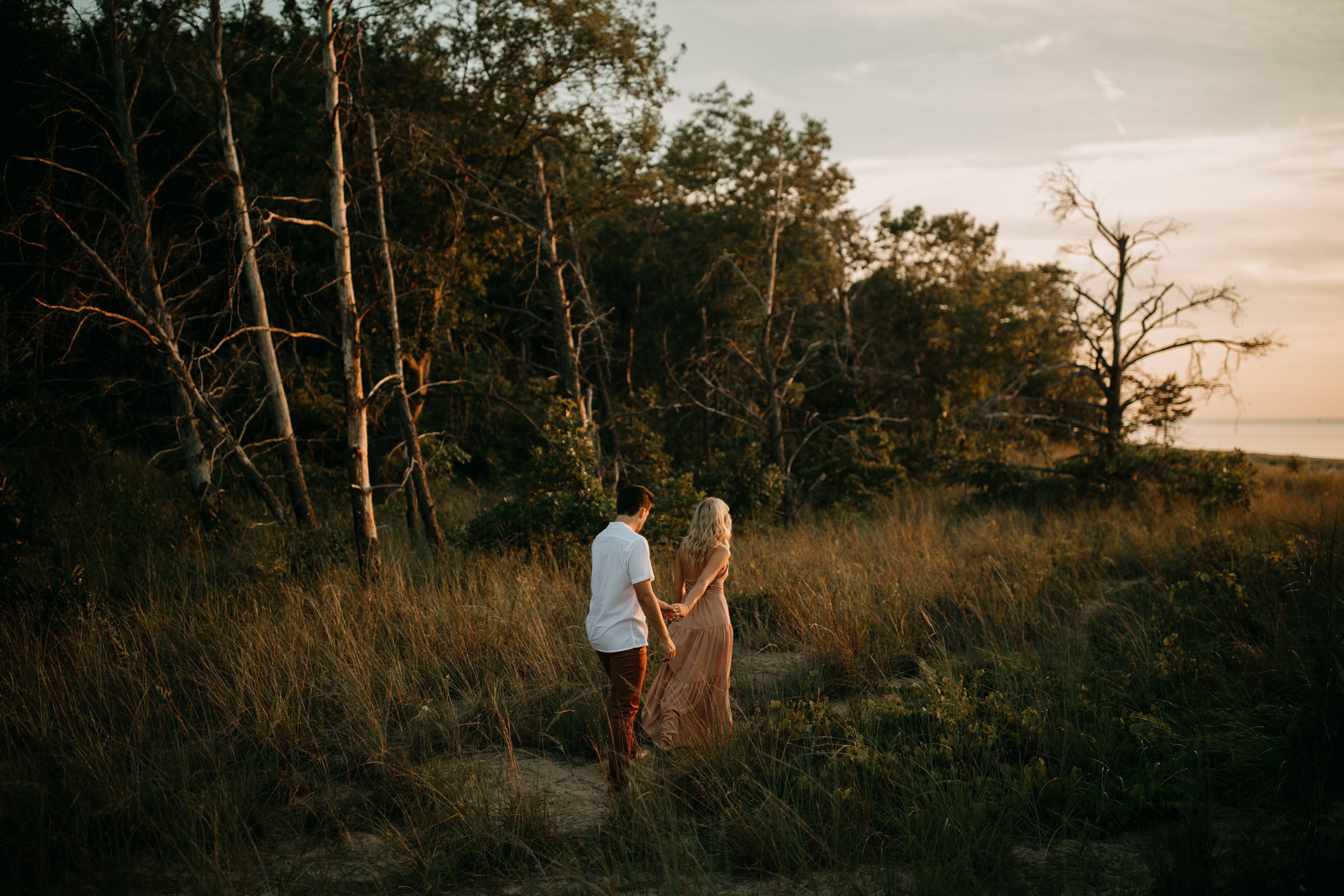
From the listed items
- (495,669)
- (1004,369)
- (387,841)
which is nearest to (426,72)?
(495,669)

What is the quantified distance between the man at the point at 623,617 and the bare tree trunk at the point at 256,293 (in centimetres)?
700

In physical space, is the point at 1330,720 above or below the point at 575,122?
below

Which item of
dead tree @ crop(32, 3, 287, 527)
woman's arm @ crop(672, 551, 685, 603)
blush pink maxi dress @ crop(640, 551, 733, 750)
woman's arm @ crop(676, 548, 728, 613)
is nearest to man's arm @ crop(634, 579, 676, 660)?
woman's arm @ crop(676, 548, 728, 613)

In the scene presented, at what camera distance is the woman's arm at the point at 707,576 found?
4906 millimetres

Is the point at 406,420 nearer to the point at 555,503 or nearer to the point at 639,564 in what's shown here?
the point at 555,503

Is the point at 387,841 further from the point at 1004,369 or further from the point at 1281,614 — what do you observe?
the point at 1004,369

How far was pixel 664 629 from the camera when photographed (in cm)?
438

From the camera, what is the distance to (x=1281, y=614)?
629 cm

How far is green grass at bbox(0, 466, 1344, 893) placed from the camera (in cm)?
366

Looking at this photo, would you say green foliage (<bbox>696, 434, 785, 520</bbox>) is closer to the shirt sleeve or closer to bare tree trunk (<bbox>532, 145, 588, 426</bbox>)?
bare tree trunk (<bbox>532, 145, 588, 426</bbox>)

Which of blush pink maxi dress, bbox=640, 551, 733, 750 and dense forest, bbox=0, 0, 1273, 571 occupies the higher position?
dense forest, bbox=0, 0, 1273, 571

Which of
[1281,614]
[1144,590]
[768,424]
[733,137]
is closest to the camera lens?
[1281,614]

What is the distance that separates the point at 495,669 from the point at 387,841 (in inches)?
84.6

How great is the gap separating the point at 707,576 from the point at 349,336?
5.33 m
